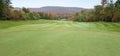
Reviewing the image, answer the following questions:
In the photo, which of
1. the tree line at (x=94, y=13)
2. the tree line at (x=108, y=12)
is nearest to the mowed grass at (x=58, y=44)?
the tree line at (x=94, y=13)

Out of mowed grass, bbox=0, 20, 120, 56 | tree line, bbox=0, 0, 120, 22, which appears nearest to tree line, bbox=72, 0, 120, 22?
tree line, bbox=0, 0, 120, 22

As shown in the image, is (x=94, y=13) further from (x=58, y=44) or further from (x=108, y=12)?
(x=58, y=44)

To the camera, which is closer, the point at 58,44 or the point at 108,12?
the point at 58,44

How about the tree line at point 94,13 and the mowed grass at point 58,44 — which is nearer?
the mowed grass at point 58,44

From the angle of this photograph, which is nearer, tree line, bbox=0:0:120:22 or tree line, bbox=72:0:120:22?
tree line, bbox=0:0:120:22

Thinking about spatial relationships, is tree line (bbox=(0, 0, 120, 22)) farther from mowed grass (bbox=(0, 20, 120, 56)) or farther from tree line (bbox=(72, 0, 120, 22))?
mowed grass (bbox=(0, 20, 120, 56))

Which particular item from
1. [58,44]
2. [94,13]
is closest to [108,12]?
[94,13]

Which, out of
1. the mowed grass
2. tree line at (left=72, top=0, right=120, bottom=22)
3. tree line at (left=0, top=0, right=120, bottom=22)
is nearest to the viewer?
the mowed grass

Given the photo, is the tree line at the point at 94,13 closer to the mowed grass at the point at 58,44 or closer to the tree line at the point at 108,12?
the tree line at the point at 108,12

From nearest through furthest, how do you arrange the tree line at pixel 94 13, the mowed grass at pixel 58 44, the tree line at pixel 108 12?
1. the mowed grass at pixel 58 44
2. the tree line at pixel 94 13
3. the tree line at pixel 108 12

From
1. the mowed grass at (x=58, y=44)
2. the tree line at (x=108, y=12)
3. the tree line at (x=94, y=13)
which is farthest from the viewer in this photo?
the tree line at (x=108, y=12)

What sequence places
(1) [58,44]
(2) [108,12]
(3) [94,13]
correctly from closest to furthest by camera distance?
(1) [58,44], (2) [108,12], (3) [94,13]

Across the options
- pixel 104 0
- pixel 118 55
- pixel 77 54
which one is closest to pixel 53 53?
pixel 77 54

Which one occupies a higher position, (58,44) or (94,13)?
(58,44)
